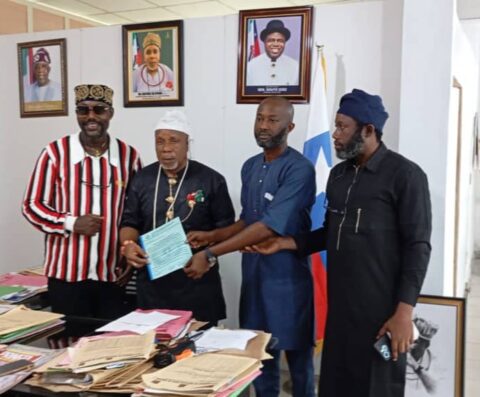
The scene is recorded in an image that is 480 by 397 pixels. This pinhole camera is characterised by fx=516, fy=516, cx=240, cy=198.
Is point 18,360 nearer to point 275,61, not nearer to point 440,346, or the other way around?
point 440,346

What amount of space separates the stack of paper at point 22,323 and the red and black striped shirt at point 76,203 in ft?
1.46

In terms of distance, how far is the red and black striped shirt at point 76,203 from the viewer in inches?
86.4

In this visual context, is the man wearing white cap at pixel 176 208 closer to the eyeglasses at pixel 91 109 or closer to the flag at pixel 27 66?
the eyeglasses at pixel 91 109

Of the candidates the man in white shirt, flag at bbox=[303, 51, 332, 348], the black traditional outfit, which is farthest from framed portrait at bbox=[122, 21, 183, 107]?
the black traditional outfit

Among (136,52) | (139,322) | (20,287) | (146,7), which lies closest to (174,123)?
(139,322)

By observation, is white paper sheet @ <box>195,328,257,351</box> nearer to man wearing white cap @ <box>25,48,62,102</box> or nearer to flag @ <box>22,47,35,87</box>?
man wearing white cap @ <box>25,48,62,102</box>

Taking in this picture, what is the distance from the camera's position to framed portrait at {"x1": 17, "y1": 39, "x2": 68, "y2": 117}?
346 centimetres

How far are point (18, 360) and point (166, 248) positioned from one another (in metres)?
0.75

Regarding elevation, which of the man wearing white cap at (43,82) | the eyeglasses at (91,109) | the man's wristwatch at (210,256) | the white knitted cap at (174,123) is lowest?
the man's wristwatch at (210,256)

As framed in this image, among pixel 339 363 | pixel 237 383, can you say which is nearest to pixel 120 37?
pixel 339 363

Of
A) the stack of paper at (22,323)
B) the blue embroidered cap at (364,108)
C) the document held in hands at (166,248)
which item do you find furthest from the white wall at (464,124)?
the stack of paper at (22,323)

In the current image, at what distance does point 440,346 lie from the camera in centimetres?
239

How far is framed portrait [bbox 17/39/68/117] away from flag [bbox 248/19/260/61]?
131 centimetres

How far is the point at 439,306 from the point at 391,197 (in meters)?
0.87
